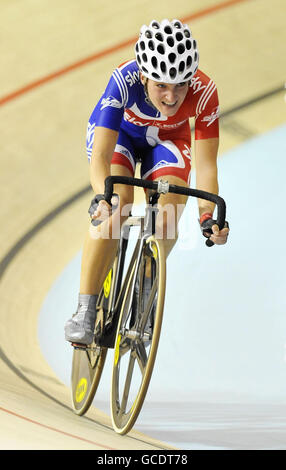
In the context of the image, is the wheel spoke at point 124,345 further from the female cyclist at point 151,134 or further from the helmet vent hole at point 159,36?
the helmet vent hole at point 159,36

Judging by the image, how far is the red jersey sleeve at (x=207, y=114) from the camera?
8.88 ft

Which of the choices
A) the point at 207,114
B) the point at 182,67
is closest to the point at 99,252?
the point at 207,114

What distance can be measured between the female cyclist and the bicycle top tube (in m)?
0.04

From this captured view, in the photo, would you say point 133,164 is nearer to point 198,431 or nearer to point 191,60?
point 191,60

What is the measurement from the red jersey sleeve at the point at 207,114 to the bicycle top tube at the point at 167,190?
0.33 m

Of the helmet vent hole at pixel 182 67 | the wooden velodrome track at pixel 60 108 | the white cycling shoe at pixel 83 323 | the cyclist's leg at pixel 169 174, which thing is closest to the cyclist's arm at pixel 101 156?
the cyclist's leg at pixel 169 174

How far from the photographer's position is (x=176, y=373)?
3.80m

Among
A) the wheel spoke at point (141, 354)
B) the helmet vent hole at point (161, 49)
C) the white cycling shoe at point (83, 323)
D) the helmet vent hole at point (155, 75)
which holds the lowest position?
the wheel spoke at point (141, 354)

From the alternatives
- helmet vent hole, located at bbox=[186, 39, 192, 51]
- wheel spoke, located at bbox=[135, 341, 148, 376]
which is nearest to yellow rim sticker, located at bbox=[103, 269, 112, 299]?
wheel spoke, located at bbox=[135, 341, 148, 376]

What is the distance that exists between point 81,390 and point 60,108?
2960 millimetres

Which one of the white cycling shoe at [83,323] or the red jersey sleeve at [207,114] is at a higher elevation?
the red jersey sleeve at [207,114]

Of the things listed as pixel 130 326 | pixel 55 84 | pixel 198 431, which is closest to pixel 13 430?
pixel 130 326

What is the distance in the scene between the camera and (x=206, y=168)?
8.86 ft

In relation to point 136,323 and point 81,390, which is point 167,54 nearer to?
point 136,323
